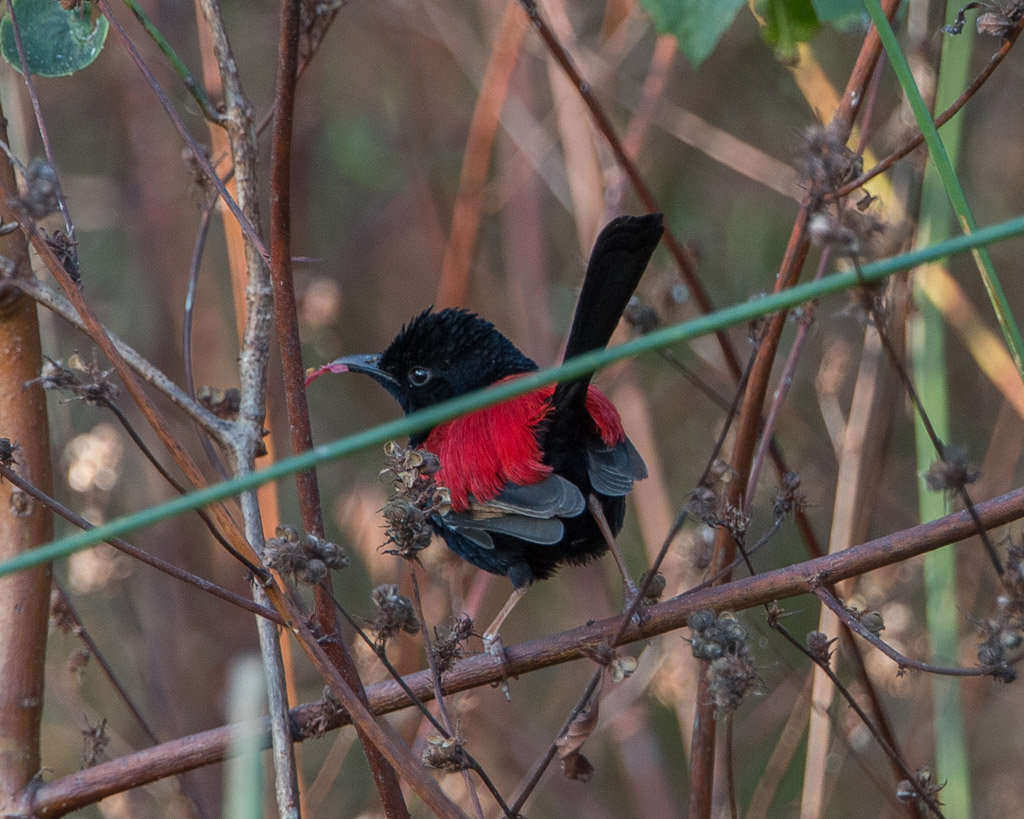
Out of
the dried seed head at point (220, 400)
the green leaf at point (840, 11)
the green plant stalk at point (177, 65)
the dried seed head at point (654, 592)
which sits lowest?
the dried seed head at point (654, 592)

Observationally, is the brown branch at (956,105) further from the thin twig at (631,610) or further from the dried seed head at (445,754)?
the dried seed head at (445,754)

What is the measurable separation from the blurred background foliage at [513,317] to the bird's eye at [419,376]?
0.58 metres

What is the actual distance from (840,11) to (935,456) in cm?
95

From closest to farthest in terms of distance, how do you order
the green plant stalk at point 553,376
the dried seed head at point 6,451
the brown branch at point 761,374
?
the green plant stalk at point 553,376, the dried seed head at point 6,451, the brown branch at point 761,374

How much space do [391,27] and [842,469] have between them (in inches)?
192

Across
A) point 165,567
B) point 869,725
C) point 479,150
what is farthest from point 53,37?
point 479,150

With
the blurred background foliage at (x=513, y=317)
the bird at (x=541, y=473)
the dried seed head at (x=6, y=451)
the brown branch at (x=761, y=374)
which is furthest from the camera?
the blurred background foliage at (x=513, y=317)

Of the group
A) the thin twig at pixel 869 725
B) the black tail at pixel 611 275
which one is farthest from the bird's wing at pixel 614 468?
the thin twig at pixel 869 725

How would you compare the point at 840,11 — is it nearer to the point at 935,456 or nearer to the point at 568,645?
the point at 935,456

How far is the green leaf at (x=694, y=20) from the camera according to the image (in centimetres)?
205

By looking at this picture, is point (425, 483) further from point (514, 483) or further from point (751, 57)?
point (751, 57)

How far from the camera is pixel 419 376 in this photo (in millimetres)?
3426

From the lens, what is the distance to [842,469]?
3.34 meters

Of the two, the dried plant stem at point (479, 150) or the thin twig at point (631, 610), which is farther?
the dried plant stem at point (479, 150)
